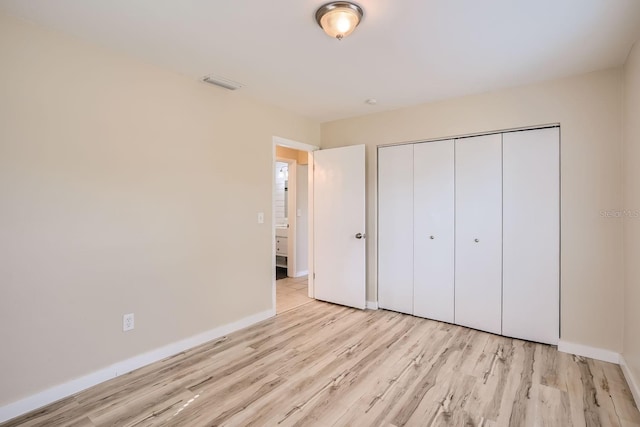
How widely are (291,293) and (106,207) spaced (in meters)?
2.80

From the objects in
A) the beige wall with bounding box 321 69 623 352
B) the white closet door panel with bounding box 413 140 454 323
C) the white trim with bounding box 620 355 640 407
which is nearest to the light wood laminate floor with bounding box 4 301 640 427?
the white trim with bounding box 620 355 640 407

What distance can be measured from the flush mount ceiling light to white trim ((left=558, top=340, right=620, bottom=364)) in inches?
121

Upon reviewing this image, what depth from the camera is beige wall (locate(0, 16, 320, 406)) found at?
193 cm

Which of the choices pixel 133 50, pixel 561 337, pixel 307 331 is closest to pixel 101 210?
pixel 133 50

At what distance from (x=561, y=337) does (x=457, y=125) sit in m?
2.16

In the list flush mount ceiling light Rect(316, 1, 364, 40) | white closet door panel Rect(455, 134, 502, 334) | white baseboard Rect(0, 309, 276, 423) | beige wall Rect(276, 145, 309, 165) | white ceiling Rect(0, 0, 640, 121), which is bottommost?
white baseboard Rect(0, 309, 276, 423)

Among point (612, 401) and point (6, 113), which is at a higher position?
point (6, 113)

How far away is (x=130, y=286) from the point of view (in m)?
2.42

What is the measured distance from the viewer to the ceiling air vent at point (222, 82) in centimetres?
277

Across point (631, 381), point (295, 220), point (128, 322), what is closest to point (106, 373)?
point (128, 322)

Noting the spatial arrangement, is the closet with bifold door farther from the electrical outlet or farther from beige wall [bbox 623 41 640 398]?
the electrical outlet

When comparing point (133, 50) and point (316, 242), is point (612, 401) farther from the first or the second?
point (133, 50)

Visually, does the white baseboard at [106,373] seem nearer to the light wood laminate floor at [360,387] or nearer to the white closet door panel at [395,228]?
the light wood laminate floor at [360,387]

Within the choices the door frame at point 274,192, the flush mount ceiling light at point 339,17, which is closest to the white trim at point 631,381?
the flush mount ceiling light at point 339,17
